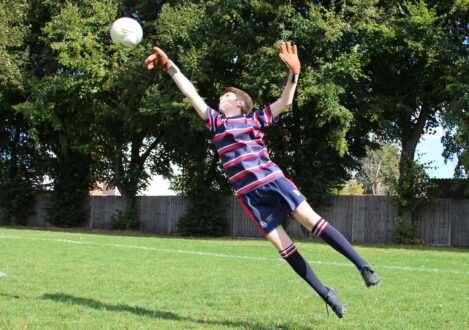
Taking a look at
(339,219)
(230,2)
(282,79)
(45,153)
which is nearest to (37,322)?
(282,79)

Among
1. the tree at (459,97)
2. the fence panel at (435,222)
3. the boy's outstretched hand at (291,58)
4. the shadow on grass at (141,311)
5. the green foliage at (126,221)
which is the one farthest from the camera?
the green foliage at (126,221)

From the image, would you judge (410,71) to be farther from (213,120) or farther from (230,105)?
(213,120)

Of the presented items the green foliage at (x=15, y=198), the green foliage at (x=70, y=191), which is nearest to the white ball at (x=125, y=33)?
the green foliage at (x=70, y=191)

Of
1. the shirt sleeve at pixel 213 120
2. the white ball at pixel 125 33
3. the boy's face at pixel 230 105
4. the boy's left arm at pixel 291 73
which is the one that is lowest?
the shirt sleeve at pixel 213 120

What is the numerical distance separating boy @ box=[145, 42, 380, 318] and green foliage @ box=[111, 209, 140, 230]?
2603 centimetres

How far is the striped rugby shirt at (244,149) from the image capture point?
5.35 meters

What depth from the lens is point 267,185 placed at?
528cm

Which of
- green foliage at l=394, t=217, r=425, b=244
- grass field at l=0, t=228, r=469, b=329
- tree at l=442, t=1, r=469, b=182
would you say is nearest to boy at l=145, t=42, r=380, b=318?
grass field at l=0, t=228, r=469, b=329

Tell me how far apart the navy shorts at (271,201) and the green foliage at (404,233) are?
65.7 feet

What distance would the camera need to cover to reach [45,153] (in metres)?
35.4

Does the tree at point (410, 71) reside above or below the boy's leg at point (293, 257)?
above

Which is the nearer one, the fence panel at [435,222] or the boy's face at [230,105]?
the boy's face at [230,105]

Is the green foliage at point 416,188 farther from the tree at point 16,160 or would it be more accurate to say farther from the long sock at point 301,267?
the tree at point 16,160

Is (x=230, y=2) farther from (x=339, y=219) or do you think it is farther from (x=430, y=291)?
(x=430, y=291)
